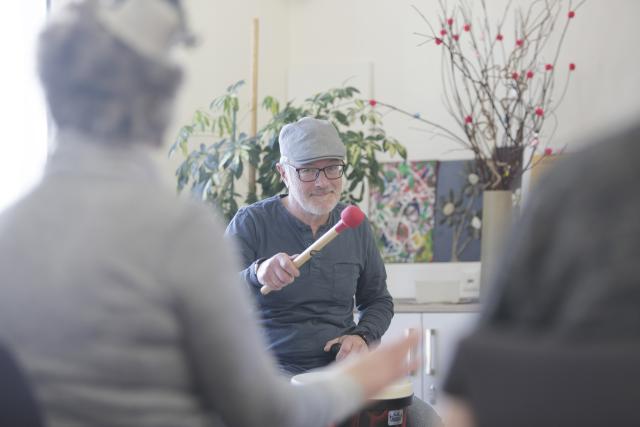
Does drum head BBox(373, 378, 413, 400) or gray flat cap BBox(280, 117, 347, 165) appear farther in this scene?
gray flat cap BBox(280, 117, 347, 165)

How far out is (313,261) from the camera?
2826 mm

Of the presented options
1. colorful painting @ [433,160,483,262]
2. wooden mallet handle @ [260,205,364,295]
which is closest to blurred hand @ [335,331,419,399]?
wooden mallet handle @ [260,205,364,295]

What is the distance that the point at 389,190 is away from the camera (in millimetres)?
4555

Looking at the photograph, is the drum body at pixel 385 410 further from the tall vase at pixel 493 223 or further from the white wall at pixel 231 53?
the white wall at pixel 231 53

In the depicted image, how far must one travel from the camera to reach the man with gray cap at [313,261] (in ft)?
8.97

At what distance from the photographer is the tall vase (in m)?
3.92

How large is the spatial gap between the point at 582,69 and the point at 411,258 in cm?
131

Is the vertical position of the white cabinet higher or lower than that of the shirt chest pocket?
lower

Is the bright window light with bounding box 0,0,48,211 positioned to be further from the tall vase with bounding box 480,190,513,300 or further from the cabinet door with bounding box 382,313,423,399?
the tall vase with bounding box 480,190,513,300

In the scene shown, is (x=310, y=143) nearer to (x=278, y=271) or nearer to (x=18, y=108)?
(x=278, y=271)

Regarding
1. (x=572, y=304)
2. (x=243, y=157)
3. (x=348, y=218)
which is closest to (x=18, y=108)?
(x=243, y=157)

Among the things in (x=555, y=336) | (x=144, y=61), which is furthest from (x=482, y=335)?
(x=144, y=61)

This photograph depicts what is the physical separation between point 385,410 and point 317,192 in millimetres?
781

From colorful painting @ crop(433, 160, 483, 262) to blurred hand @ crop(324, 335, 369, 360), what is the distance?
1.80 metres
